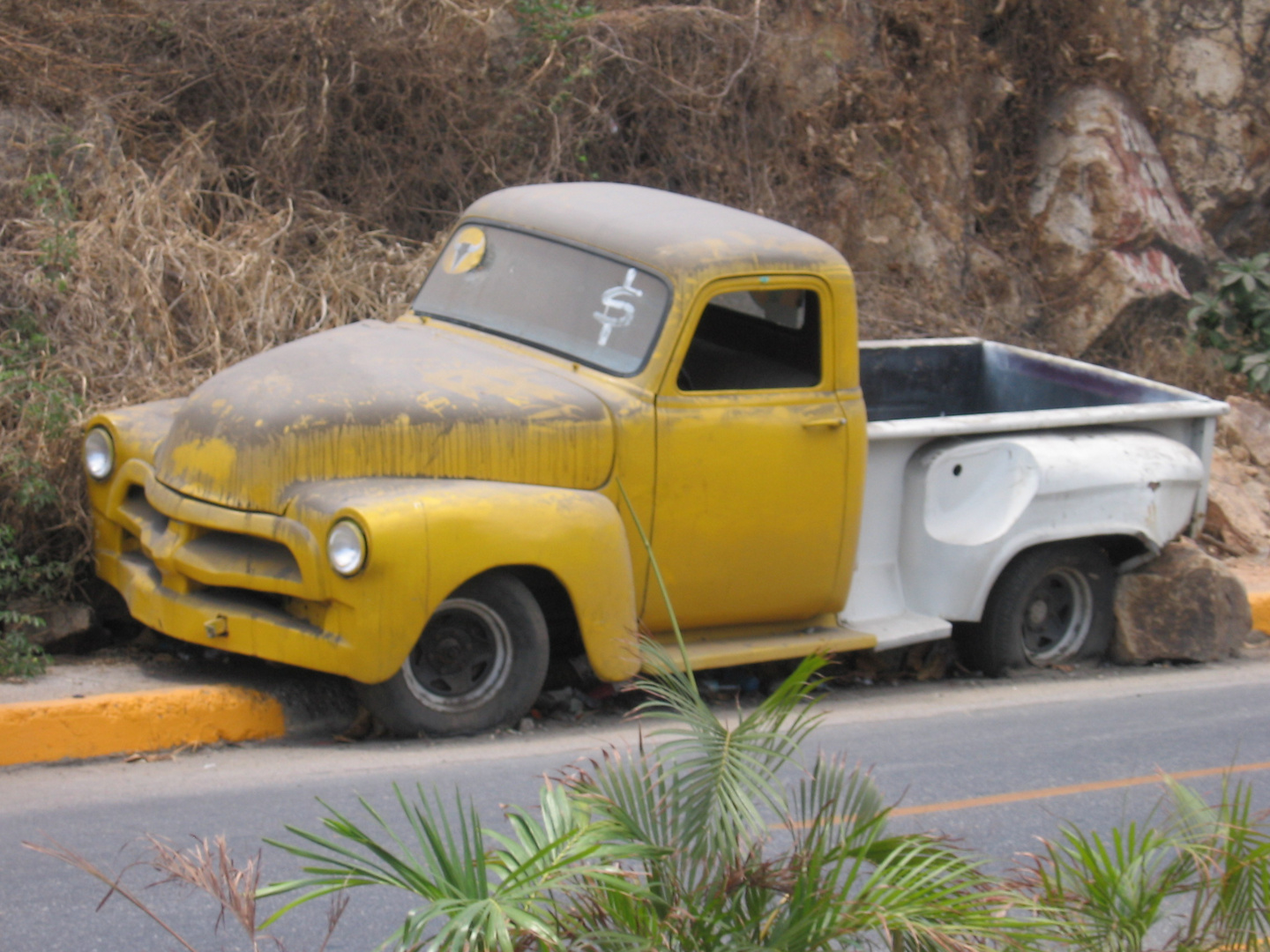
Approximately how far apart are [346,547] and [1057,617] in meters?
3.88

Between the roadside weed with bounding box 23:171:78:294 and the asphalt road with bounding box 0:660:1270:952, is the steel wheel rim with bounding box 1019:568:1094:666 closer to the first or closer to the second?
the asphalt road with bounding box 0:660:1270:952

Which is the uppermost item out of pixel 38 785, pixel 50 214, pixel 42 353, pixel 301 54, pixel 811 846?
pixel 301 54

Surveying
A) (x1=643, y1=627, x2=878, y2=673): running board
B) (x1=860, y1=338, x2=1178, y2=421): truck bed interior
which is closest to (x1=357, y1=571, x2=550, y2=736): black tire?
(x1=643, y1=627, x2=878, y2=673): running board

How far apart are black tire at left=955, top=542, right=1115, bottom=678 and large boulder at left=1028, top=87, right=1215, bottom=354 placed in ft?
18.9

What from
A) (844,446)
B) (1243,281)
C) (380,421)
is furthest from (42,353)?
(1243,281)

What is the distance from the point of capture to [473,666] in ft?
17.7

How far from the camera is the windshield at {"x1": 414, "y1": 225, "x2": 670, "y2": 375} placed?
5750 millimetres

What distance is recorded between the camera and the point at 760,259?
584cm

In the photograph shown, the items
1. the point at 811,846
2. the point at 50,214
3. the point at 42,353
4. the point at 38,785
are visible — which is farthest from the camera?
the point at 50,214

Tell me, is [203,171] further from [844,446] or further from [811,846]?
[811,846]

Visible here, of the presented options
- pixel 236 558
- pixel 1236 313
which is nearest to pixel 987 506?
pixel 236 558

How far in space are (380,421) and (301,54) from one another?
5669 millimetres

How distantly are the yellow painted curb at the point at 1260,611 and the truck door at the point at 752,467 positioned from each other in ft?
10.0

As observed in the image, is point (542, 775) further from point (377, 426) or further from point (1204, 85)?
point (1204, 85)
